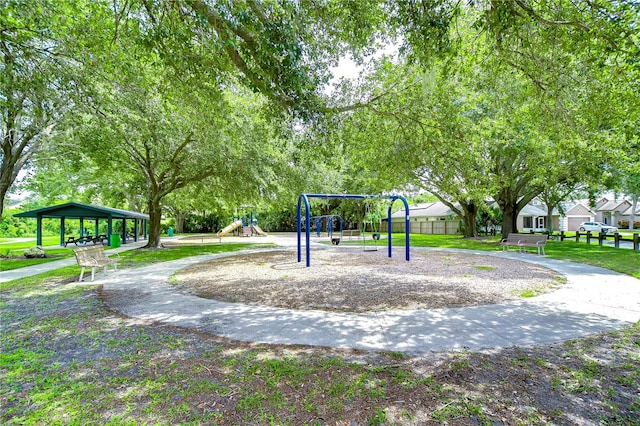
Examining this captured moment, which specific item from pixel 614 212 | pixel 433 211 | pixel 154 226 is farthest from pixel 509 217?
pixel 614 212

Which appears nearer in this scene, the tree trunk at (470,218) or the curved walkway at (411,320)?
the curved walkway at (411,320)

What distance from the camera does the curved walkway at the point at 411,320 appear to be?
13.1 feet

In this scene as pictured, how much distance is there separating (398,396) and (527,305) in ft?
13.5

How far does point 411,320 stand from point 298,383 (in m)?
2.44

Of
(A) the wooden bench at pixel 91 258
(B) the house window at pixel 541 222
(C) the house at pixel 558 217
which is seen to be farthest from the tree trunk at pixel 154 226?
(B) the house window at pixel 541 222

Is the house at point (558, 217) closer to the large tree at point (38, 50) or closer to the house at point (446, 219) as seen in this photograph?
the house at point (446, 219)

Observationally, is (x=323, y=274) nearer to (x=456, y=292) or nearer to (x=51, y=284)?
(x=456, y=292)

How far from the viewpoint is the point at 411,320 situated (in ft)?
15.8

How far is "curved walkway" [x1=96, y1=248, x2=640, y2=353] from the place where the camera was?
400 centimetres

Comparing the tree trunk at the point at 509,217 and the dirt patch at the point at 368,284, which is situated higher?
the tree trunk at the point at 509,217

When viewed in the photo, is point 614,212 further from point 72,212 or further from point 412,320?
point 72,212

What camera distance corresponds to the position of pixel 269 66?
191 inches

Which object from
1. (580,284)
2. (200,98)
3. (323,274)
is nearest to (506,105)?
(580,284)

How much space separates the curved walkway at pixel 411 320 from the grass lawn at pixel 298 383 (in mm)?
280
